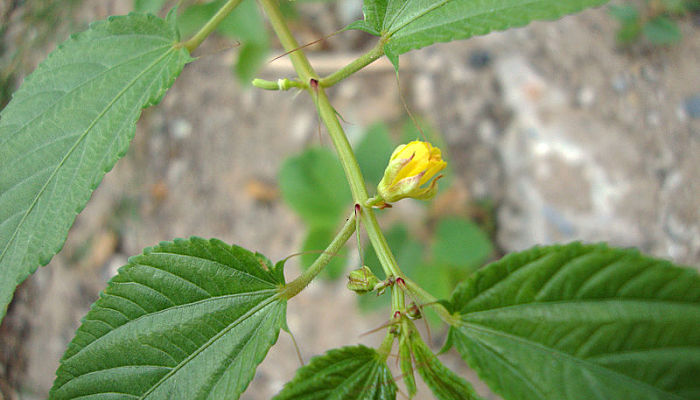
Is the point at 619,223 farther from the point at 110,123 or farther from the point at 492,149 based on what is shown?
the point at 110,123

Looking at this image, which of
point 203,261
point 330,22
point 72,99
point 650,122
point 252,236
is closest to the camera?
point 203,261

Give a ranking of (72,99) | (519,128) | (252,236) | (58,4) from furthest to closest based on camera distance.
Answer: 1. (252,236)
2. (519,128)
3. (58,4)
4. (72,99)

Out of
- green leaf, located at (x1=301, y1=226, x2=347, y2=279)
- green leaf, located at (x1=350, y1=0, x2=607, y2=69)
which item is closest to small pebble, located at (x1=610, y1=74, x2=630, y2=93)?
green leaf, located at (x1=301, y1=226, x2=347, y2=279)

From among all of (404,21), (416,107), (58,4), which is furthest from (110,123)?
(416,107)

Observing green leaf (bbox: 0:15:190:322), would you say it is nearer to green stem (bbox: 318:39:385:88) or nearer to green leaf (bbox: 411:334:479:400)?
green stem (bbox: 318:39:385:88)

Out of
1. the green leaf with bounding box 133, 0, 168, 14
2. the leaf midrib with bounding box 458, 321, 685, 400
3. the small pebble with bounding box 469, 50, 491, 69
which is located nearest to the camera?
the leaf midrib with bounding box 458, 321, 685, 400

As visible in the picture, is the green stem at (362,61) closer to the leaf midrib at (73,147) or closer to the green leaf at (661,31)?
the leaf midrib at (73,147)

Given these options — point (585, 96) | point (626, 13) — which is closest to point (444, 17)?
point (585, 96)
